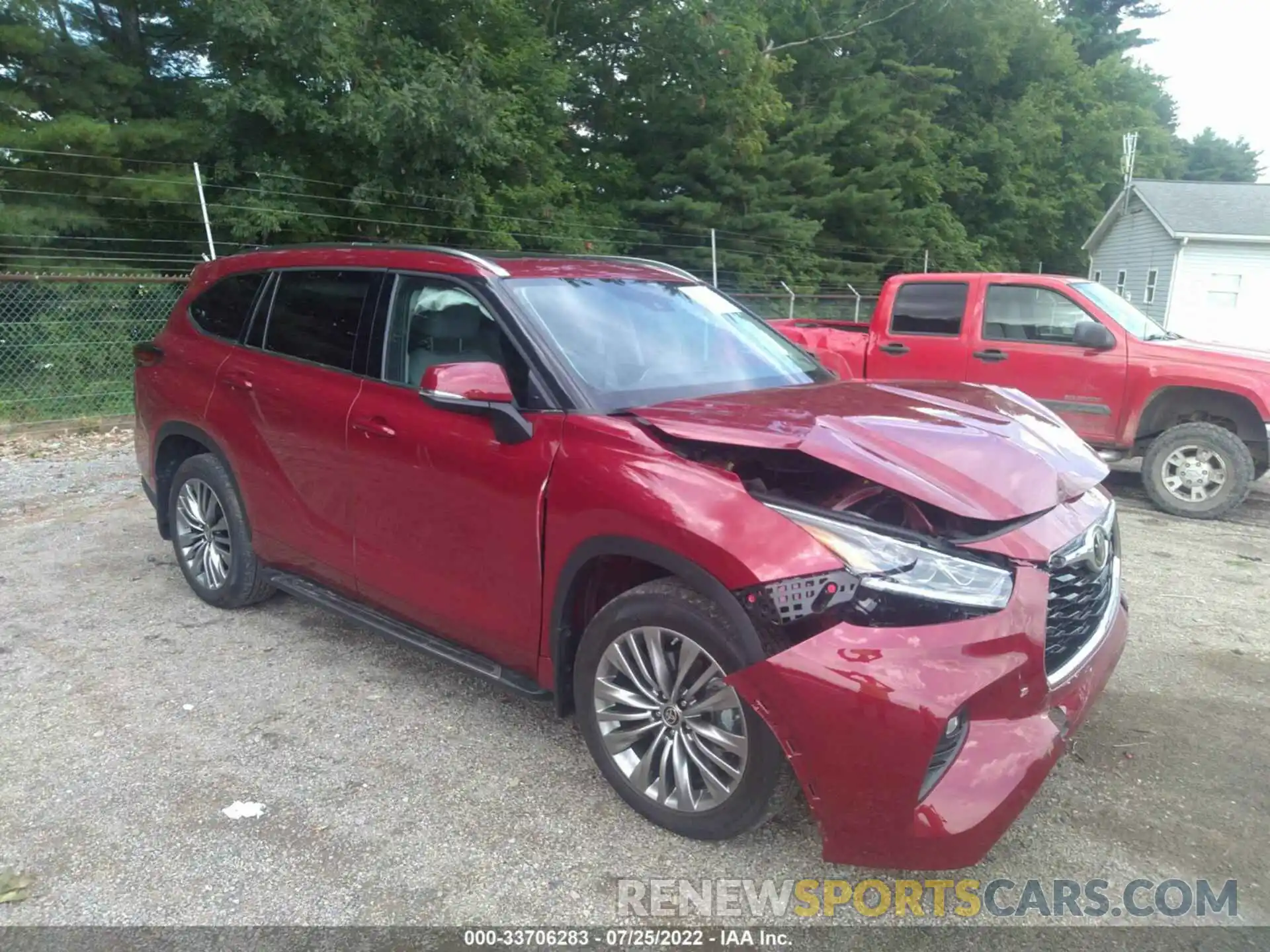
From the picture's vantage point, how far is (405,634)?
3.68 m

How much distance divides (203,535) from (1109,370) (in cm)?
669

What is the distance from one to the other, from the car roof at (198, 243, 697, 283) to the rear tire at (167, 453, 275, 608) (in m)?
1.09

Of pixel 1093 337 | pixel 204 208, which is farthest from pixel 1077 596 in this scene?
pixel 204 208

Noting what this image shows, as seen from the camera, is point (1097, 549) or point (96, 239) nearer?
point (1097, 549)

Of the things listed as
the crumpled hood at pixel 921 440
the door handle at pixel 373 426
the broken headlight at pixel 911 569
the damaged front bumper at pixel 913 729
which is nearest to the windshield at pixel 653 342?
the crumpled hood at pixel 921 440

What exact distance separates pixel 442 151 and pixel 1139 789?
486 inches

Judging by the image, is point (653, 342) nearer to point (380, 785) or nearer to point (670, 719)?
point (670, 719)

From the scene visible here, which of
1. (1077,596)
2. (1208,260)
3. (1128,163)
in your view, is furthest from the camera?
(1128,163)

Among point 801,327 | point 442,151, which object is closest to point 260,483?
point 801,327

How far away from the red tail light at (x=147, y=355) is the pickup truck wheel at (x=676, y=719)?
11.1ft

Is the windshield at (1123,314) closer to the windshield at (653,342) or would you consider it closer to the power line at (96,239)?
the windshield at (653,342)

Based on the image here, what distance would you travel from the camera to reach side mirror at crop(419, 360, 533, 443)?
121 inches

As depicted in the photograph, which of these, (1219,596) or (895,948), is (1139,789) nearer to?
(895,948)

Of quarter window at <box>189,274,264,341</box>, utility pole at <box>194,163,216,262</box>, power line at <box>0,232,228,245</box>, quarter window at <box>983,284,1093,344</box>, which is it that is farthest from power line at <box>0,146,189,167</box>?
quarter window at <box>983,284,1093,344</box>
